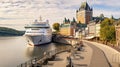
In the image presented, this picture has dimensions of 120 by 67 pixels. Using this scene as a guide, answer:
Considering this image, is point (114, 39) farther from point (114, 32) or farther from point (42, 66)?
point (42, 66)

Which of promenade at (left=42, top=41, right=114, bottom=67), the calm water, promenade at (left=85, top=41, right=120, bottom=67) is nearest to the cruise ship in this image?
the calm water

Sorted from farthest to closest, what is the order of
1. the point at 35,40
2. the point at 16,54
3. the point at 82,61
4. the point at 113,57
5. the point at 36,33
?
the point at 36,33
the point at 35,40
the point at 16,54
the point at 113,57
the point at 82,61

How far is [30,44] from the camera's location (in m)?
107

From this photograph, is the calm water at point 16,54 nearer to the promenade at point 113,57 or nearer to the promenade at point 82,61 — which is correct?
the promenade at point 82,61

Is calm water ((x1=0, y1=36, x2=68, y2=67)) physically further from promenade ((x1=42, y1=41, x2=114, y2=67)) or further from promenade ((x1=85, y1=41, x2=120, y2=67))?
promenade ((x1=85, y1=41, x2=120, y2=67))

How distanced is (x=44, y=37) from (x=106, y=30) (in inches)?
1471

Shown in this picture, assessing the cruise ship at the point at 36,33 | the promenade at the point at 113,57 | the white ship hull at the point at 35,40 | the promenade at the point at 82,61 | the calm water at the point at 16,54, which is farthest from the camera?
the cruise ship at the point at 36,33

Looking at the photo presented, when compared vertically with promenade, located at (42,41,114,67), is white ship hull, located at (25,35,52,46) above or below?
below

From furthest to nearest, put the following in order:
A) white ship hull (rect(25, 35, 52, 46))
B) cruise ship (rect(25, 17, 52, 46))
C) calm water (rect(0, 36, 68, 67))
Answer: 1. cruise ship (rect(25, 17, 52, 46))
2. white ship hull (rect(25, 35, 52, 46))
3. calm water (rect(0, 36, 68, 67))

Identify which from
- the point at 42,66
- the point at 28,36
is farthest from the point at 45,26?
the point at 42,66

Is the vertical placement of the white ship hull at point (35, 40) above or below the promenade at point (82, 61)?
Result: below

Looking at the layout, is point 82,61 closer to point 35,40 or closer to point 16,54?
point 16,54

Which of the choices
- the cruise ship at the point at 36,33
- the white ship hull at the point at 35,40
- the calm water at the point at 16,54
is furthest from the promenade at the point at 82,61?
the cruise ship at the point at 36,33

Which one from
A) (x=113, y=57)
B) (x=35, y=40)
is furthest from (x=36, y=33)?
(x=113, y=57)
